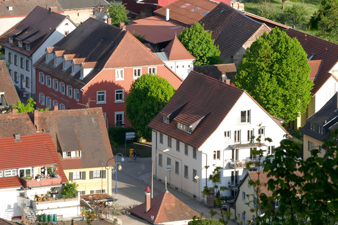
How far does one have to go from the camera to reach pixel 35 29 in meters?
99.6

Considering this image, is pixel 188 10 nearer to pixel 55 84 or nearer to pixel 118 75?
pixel 55 84

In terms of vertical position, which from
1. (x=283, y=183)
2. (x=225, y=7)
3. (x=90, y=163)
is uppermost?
(x=225, y=7)

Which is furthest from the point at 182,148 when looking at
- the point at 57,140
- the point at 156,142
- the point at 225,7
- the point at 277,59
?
the point at 225,7

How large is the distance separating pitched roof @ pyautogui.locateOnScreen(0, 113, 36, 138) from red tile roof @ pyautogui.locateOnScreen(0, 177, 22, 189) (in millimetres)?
5253

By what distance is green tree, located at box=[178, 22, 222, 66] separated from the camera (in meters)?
92.2

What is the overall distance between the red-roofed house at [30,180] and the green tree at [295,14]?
70889mm

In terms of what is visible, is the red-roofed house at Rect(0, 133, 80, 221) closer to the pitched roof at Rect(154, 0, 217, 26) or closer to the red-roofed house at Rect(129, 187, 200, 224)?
the red-roofed house at Rect(129, 187, 200, 224)

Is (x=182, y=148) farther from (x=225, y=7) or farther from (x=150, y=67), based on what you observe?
(x=225, y=7)

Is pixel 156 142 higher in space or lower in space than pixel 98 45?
lower

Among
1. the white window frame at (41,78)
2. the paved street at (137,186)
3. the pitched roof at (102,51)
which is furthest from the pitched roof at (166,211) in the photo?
the white window frame at (41,78)

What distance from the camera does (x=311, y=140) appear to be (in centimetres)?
7062

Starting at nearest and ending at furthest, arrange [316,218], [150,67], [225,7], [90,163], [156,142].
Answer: [316,218] < [90,163] < [156,142] < [150,67] < [225,7]

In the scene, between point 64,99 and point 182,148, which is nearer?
point 182,148

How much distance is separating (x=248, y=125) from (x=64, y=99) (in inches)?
1165
